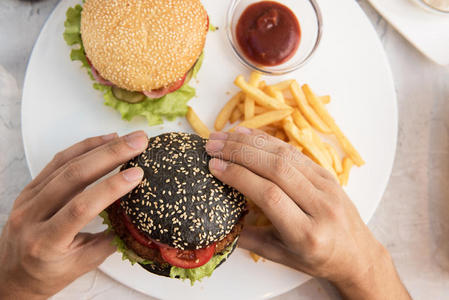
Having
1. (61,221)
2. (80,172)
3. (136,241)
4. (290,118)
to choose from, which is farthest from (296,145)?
(61,221)

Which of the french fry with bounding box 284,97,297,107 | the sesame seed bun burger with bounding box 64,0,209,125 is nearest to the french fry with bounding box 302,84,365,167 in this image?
the french fry with bounding box 284,97,297,107

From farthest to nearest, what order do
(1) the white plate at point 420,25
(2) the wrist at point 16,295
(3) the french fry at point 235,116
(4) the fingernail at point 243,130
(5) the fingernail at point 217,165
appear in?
1. (1) the white plate at point 420,25
2. (3) the french fry at point 235,116
3. (4) the fingernail at point 243,130
4. (2) the wrist at point 16,295
5. (5) the fingernail at point 217,165

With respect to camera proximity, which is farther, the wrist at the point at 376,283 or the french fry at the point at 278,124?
the french fry at the point at 278,124

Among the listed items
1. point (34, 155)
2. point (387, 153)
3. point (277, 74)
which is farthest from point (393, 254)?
point (34, 155)

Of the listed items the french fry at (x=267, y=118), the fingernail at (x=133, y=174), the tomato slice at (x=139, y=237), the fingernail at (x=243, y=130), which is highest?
the fingernail at (x=133, y=174)

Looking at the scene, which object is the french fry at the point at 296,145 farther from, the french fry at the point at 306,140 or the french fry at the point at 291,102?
the french fry at the point at 291,102

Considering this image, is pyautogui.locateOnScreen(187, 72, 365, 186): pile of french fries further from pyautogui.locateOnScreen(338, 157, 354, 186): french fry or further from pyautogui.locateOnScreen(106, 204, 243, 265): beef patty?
pyautogui.locateOnScreen(106, 204, 243, 265): beef patty

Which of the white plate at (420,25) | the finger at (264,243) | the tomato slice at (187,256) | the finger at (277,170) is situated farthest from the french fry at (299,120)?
the white plate at (420,25)
